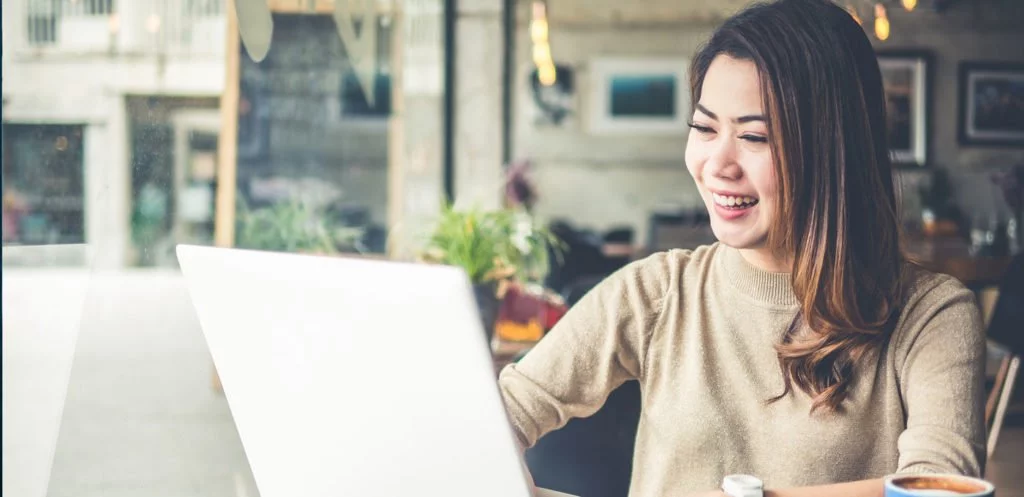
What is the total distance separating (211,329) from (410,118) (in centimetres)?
568

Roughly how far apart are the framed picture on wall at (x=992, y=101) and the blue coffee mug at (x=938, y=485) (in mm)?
8379

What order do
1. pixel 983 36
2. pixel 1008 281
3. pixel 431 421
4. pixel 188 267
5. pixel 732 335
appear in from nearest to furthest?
1. pixel 431 421
2. pixel 188 267
3. pixel 732 335
4. pixel 1008 281
5. pixel 983 36

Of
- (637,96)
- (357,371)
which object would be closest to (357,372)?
(357,371)

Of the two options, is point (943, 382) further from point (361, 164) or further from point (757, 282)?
point (361, 164)

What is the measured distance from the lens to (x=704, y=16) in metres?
8.44

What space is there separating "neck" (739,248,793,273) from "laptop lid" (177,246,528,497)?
1.81 feet

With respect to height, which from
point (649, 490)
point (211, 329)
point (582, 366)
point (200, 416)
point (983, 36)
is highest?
point (983, 36)

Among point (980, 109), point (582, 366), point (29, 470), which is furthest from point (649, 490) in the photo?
point (980, 109)

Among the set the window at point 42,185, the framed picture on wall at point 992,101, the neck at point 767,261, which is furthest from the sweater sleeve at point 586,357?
the framed picture on wall at point 992,101

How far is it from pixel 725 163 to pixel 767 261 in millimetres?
156

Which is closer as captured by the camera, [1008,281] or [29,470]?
[29,470]

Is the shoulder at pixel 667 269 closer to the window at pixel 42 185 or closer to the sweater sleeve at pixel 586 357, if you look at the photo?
the sweater sleeve at pixel 586 357

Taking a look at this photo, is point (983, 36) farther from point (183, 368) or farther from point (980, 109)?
point (183, 368)

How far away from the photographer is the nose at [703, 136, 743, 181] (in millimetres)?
1149
